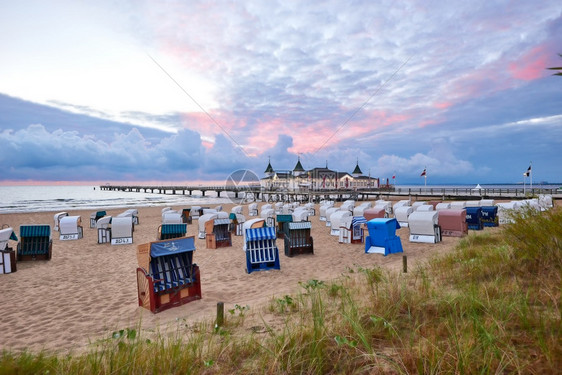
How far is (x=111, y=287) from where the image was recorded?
897 cm

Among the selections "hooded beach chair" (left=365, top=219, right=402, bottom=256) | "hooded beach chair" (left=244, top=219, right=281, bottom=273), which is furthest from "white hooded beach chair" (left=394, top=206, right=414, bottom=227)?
"hooded beach chair" (left=244, top=219, right=281, bottom=273)

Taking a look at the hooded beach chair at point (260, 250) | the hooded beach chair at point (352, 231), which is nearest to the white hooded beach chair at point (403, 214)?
the hooded beach chair at point (352, 231)

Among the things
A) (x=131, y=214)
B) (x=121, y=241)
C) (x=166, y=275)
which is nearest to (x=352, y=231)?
(x=166, y=275)

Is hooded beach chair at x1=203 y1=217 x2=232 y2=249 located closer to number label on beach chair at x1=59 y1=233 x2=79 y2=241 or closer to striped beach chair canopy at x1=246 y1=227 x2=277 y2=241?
striped beach chair canopy at x1=246 y1=227 x2=277 y2=241

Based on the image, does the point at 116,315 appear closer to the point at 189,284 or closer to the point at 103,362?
the point at 189,284

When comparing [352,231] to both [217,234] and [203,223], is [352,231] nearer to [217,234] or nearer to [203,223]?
[217,234]

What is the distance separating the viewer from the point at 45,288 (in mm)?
9023

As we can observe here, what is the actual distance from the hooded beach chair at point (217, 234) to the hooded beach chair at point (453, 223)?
11799mm

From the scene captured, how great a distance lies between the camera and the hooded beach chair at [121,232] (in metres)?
16.2

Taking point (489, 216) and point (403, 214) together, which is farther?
point (403, 214)

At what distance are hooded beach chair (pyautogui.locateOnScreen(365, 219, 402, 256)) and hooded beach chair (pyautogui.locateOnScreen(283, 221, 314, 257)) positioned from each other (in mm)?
2648

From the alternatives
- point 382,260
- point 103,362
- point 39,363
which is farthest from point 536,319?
point 382,260

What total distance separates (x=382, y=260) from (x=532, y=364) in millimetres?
9471

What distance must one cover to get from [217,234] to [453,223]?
501 inches
